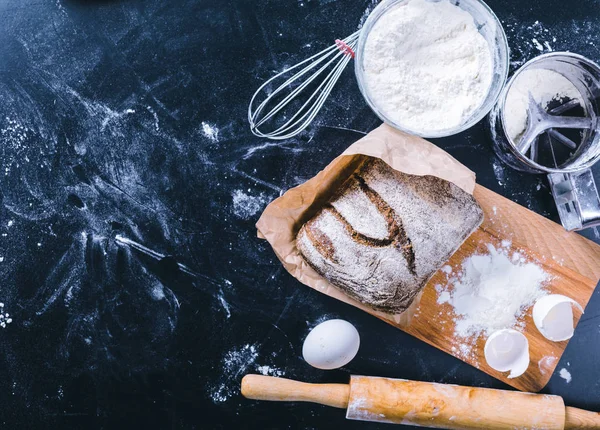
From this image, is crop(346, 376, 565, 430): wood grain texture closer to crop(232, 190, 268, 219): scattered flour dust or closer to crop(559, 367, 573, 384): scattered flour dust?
crop(559, 367, 573, 384): scattered flour dust

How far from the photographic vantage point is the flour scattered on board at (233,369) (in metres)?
1.46

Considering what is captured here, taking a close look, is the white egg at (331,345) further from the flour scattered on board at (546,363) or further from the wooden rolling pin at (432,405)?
the flour scattered on board at (546,363)

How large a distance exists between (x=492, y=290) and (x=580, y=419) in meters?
0.40

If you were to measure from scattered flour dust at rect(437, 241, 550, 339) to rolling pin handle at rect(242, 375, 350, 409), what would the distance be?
0.36 metres

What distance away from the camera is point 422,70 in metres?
1.27

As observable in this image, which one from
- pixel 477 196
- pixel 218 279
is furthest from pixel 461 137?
pixel 218 279

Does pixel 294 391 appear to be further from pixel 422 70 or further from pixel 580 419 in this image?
pixel 422 70

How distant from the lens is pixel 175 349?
1.47 meters

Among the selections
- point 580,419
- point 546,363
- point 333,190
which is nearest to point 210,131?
point 333,190

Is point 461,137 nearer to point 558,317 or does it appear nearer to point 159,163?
point 558,317

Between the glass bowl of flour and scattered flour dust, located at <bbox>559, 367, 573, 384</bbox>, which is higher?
the glass bowl of flour

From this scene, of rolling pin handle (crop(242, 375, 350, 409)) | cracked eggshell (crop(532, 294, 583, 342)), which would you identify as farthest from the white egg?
cracked eggshell (crop(532, 294, 583, 342))

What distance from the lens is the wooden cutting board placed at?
139cm

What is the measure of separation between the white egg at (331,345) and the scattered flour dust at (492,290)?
27cm
